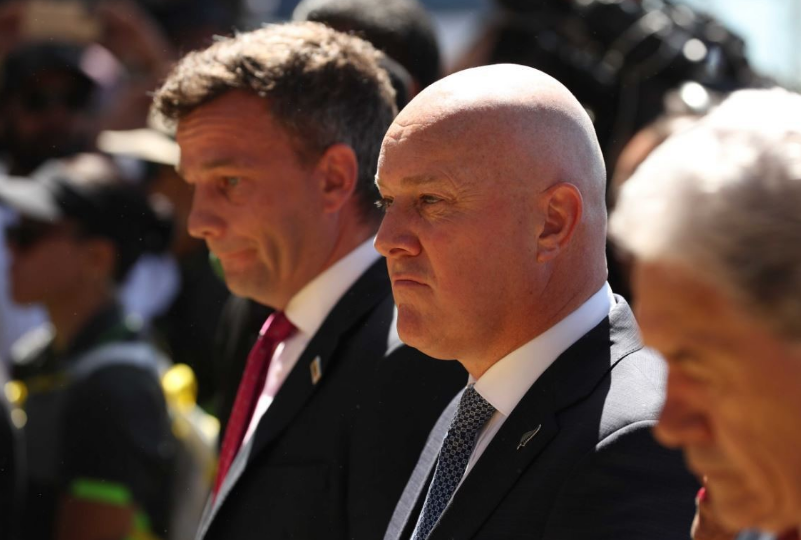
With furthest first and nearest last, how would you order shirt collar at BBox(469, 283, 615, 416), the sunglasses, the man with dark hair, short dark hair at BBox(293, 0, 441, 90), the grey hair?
the sunglasses, short dark hair at BBox(293, 0, 441, 90), the man with dark hair, shirt collar at BBox(469, 283, 615, 416), the grey hair

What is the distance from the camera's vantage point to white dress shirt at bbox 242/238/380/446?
3.08 m

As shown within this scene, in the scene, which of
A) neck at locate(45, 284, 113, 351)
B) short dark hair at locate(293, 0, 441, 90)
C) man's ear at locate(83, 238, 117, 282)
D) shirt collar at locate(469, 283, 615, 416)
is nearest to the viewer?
shirt collar at locate(469, 283, 615, 416)

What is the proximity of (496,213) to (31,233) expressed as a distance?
3.20m

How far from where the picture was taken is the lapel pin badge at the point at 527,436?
2.15 metres

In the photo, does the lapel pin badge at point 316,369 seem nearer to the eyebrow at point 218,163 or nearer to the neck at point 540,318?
the eyebrow at point 218,163

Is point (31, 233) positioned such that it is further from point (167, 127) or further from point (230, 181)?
point (230, 181)

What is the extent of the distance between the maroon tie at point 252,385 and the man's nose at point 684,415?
1.76 meters

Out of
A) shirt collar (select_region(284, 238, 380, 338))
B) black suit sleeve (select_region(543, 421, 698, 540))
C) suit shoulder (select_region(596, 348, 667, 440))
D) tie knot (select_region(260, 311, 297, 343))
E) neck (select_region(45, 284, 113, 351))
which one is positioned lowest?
neck (select_region(45, 284, 113, 351))

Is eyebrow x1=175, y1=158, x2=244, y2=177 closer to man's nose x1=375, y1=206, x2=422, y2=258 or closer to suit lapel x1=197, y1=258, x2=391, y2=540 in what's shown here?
suit lapel x1=197, y1=258, x2=391, y2=540

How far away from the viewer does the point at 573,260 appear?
2328mm

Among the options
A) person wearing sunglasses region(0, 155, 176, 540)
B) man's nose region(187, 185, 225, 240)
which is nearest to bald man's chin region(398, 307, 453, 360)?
man's nose region(187, 185, 225, 240)

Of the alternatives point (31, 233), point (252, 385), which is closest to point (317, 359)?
point (252, 385)

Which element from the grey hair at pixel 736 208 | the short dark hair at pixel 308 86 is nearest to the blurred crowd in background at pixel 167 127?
the short dark hair at pixel 308 86

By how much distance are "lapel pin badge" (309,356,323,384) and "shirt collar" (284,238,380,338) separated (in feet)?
0.37
